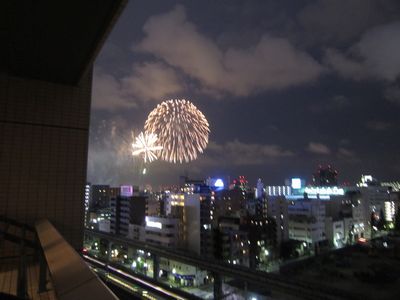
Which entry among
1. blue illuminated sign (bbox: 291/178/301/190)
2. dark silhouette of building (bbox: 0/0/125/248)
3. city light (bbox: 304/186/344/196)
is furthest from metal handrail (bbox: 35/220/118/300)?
blue illuminated sign (bbox: 291/178/301/190)

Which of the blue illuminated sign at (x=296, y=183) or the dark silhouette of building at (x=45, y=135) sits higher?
the blue illuminated sign at (x=296, y=183)

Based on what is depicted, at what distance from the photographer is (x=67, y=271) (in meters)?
1.09

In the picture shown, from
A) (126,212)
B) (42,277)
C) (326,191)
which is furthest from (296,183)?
(42,277)

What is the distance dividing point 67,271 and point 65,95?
3.41 meters

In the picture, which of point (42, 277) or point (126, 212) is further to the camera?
point (126, 212)

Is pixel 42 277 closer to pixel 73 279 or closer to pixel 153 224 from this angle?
pixel 73 279

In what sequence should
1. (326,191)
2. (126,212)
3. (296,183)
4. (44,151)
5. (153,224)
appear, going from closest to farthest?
(44,151)
(153,224)
(126,212)
(326,191)
(296,183)

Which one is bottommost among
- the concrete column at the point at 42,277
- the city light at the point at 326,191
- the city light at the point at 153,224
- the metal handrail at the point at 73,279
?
the city light at the point at 153,224

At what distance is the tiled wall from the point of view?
368cm

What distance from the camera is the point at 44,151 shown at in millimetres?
3883

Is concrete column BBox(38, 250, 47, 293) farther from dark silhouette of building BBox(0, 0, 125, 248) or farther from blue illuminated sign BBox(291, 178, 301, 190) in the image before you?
blue illuminated sign BBox(291, 178, 301, 190)

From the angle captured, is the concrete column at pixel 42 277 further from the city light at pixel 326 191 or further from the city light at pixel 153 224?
the city light at pixel 326 191

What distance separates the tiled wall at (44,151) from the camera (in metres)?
3.68

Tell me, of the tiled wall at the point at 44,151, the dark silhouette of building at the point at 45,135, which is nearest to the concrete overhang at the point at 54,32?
the dark silhouette of building at the point at 45,135
